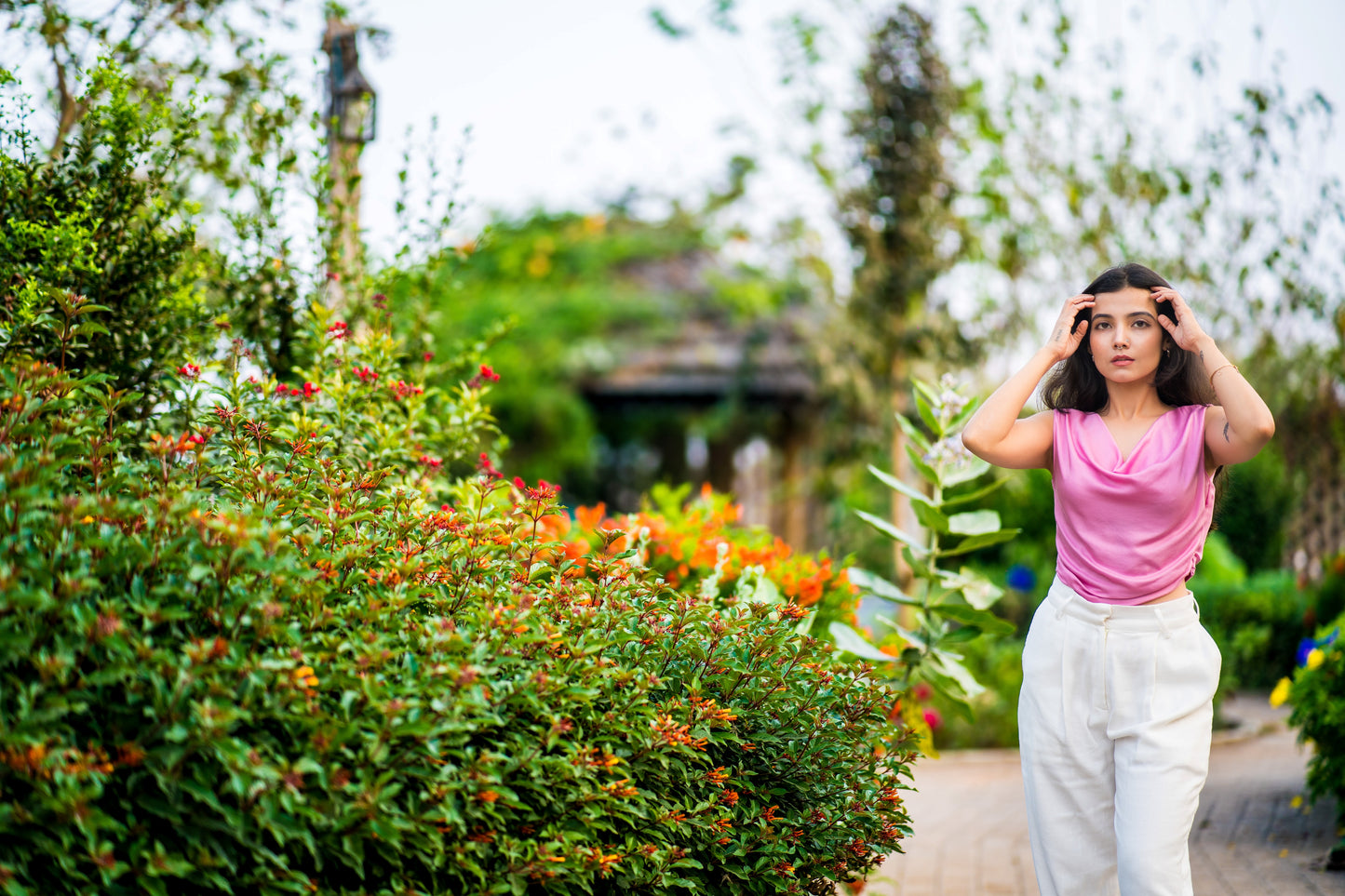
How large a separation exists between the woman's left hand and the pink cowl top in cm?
16

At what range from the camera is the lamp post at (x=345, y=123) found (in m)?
3.64

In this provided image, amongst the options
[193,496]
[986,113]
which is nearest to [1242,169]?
[986,113]

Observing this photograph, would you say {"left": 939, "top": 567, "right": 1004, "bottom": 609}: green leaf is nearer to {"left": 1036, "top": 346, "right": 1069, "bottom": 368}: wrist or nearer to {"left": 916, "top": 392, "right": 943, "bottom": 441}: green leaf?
{"left": 916, "top": 392, "right": 943, "bottom": 441}: green leaf

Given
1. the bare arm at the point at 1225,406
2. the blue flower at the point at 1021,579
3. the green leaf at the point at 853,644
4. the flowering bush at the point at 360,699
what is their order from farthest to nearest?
the blue flower at the point at 1021,579 → the green leaf at the point at 853,644 → the bare arm at the point at 1225,406 → the flowering bush at the point at 360,699

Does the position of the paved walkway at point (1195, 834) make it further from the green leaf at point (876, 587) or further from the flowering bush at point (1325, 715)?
the green leaf at point (876, 587)

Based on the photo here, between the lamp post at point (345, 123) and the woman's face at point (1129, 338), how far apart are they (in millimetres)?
2459

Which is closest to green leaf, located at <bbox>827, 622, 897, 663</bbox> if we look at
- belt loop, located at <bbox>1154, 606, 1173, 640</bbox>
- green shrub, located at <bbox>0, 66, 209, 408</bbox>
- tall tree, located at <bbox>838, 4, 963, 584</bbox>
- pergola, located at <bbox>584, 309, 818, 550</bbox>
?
belt loop, located at <bbox>1154, 606, 1173, 640</bbox>

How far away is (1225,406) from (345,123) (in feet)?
10.3

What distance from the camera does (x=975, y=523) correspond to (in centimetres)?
341

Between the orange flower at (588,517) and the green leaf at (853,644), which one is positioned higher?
the orange flower at (588,517)

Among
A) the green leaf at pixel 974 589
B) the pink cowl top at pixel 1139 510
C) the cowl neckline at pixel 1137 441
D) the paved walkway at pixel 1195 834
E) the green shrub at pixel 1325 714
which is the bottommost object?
the paved walkway at pixel 1195 834

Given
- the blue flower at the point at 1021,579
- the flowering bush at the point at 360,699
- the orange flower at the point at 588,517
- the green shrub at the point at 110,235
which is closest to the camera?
the flowering bush at the point at 360,699

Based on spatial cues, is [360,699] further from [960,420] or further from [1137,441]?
[960,420]

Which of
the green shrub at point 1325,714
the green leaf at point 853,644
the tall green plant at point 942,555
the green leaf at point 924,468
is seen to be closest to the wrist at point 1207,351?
the tall green plant at point 942,555
